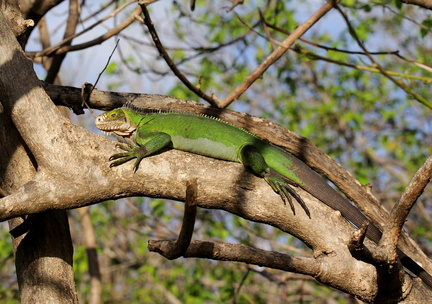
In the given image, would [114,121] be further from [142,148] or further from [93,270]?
[93,270]

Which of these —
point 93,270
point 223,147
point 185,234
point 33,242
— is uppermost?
point 223,147

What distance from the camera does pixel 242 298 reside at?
8.06 meters

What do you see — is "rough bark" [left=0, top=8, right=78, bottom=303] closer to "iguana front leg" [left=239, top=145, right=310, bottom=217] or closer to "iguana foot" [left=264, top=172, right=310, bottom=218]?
"iguana front leg" [left=239, top=145, right=310, bottom=217]

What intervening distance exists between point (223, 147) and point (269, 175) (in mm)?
528

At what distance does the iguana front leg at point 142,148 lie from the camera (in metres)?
3.30

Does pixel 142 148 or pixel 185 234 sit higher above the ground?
pixel 142 148

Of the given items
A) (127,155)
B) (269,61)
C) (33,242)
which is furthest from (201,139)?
(33,242)

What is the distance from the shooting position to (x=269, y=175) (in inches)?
146

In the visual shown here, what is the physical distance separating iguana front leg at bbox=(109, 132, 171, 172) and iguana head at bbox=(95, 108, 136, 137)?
0.90 ft

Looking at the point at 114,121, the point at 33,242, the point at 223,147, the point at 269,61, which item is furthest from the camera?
the point at 269,61

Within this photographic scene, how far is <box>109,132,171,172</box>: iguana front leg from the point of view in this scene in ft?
10.8

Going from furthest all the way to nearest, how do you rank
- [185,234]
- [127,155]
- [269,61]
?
[269,61]
[127,155]
[185,234]

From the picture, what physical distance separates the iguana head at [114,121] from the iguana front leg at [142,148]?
0.90ft

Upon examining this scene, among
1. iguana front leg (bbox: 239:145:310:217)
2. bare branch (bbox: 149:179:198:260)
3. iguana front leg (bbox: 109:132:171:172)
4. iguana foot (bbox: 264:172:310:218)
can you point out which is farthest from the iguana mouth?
bare branch (bbox: 149:179:198:260)
